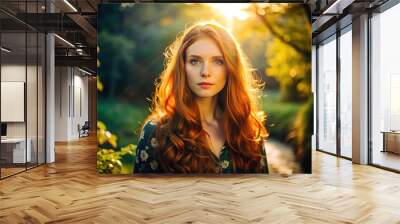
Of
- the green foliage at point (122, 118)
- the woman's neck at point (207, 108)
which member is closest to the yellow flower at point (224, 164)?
the woman's neck at point (207, 108)

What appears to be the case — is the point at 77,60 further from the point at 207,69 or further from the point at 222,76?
the point at 222,76

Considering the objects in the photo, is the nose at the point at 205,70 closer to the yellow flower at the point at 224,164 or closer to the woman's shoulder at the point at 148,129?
the woman's shoulder at the point at 148,129

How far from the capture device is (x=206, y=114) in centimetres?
654

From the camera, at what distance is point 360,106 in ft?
26.9

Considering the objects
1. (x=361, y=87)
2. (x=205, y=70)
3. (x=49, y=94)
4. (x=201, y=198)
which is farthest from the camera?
(x=49, y=94)

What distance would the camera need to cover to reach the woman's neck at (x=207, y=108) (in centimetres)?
654

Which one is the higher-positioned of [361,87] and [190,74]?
[190,74]

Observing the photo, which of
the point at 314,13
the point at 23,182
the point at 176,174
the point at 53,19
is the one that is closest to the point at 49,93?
the point at 53,19

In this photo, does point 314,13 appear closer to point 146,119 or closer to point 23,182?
point 146,119

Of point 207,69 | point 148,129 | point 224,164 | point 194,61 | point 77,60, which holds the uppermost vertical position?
point 77,60

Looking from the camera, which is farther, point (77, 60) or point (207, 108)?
point (77, 60)

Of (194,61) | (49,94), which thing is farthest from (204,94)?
(49,94)

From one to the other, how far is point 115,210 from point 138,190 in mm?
1143

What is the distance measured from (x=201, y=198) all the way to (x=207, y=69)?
7.87ft
